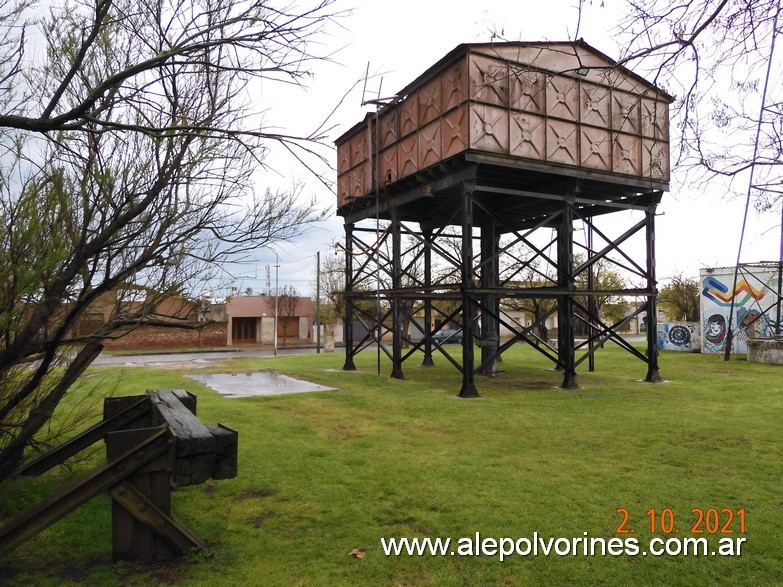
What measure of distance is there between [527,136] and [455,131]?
1875 mm

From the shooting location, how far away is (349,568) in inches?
154

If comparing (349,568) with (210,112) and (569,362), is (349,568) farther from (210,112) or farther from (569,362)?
(569,362)

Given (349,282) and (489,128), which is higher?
(489,128)

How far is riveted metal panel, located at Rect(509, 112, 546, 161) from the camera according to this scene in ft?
42.5

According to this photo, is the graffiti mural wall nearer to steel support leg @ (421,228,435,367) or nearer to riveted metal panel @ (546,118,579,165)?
steel support leg @ (421,228,435,367)

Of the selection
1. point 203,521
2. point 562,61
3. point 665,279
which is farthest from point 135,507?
point 665,279

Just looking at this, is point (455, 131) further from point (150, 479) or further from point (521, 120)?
point (150, 479)

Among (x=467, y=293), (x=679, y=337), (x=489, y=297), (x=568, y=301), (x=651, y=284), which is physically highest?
(x=651, y=284)

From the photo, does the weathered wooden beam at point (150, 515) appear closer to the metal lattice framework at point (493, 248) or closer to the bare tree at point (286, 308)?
the metal lattice framework at point (493, 248)

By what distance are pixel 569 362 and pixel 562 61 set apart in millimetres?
7902

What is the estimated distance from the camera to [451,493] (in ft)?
18.1

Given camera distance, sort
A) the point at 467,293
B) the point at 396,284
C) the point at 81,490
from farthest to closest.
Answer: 1. the point at 396,284
2. the point at 467,293
3. the point at 81,490
